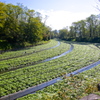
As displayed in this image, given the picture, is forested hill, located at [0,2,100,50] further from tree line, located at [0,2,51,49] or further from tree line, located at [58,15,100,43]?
tree line, located at [58,15,100,43]

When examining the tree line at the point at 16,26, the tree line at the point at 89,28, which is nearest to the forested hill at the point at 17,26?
the tree line at the point at 16,26

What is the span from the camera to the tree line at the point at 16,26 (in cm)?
3550

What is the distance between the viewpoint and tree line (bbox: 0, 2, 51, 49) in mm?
35500

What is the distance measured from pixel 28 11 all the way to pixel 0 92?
41009mm

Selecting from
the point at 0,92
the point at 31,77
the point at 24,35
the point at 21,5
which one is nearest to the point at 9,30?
the point at 24,35

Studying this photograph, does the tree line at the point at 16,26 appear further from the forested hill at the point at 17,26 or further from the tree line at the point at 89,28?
the tree line at the point at 89,28

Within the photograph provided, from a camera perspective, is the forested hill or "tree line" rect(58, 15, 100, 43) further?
"tree line" rect(58, 15, 100, 43)

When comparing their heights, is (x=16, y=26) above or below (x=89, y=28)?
below

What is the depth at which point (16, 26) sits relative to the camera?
3775 centimetres

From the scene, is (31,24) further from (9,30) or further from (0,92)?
(0,92)

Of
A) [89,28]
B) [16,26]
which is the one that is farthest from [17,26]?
[89,28]

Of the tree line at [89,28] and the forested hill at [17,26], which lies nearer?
the forested hill at [17,26]

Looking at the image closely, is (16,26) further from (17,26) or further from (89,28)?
(89,28)

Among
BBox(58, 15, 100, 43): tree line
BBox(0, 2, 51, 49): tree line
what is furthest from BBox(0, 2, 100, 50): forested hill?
BBox(58, 15, 100, 43): tree line
